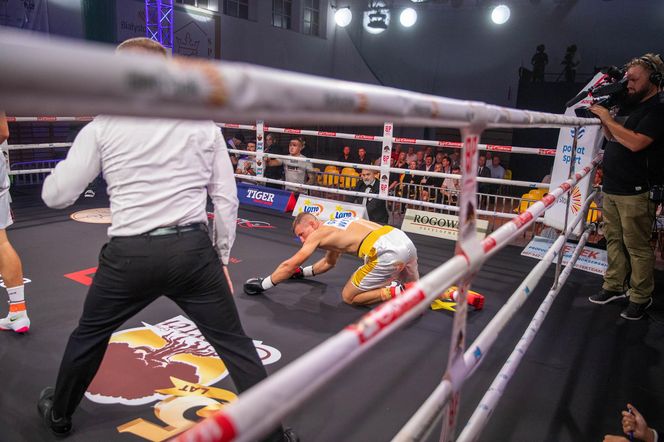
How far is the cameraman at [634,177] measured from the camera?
2.66 metres

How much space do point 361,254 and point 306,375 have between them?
254 centimetres

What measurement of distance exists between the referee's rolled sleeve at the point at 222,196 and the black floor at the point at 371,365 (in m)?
0.77

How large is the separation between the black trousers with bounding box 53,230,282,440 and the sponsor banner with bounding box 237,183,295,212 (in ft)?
13.7

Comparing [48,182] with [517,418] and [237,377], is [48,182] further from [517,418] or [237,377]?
[517,418]

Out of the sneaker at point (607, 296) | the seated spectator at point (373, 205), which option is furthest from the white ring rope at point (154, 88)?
the seated spectator at point (373, 205)

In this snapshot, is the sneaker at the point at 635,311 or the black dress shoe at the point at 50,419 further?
the sneaker at the point at 635,311

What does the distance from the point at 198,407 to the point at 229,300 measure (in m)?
0.68

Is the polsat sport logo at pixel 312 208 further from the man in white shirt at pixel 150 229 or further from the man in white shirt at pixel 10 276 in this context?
the man in white shirt at pixel 150 229

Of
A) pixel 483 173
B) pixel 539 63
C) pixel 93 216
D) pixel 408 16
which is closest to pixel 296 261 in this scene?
pixel 93 216

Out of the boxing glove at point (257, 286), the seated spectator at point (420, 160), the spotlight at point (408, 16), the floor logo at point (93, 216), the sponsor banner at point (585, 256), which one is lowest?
the boxing glove at point (257, 286)

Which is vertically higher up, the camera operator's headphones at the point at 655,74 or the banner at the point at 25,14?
the banner at the point at 25,14

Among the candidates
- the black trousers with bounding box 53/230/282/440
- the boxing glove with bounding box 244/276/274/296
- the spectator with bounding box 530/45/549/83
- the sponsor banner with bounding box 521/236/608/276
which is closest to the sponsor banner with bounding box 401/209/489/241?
the sponsor banner with bounding box 521/236/608/276

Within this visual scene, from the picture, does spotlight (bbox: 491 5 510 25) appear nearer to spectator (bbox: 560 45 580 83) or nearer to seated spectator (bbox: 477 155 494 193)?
spectator (bbox: 560 45 580 83)

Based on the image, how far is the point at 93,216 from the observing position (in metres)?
5.25
